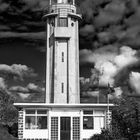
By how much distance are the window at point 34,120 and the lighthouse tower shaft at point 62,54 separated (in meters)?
12.1

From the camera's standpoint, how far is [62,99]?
171ft

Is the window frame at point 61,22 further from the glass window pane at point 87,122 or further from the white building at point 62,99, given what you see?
the glass window pane at point 87,122

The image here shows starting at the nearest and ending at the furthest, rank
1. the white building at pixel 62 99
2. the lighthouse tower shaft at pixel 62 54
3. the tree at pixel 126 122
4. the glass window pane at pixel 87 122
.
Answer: the tree at pixel 126 122, the white building at pixel 62 99, the glass window pane at pixel 87 122, the lighthouse tower shaft at pixel 62 54

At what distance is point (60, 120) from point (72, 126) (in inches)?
59.7

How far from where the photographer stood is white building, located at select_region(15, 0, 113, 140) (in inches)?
1556

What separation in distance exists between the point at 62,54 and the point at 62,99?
270 inches

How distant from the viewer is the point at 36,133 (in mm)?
39344

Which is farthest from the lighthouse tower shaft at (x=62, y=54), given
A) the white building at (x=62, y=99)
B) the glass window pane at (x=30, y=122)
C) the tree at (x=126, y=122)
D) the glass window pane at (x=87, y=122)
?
the tree at (x=126, y=122)

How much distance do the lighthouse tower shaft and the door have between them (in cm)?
Answer: 1207

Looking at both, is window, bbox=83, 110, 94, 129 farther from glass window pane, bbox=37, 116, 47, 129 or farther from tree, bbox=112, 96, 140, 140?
glass window pane, bbox=37, 116, 47, 129

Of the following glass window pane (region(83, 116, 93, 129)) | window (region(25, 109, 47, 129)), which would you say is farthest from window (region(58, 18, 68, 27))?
glass window pane (region(83, 116, 93, 129))

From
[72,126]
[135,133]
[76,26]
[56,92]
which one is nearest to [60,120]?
[72,126]

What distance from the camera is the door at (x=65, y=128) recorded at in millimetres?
39562

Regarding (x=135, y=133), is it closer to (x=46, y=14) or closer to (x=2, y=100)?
(x=46, y=14)
